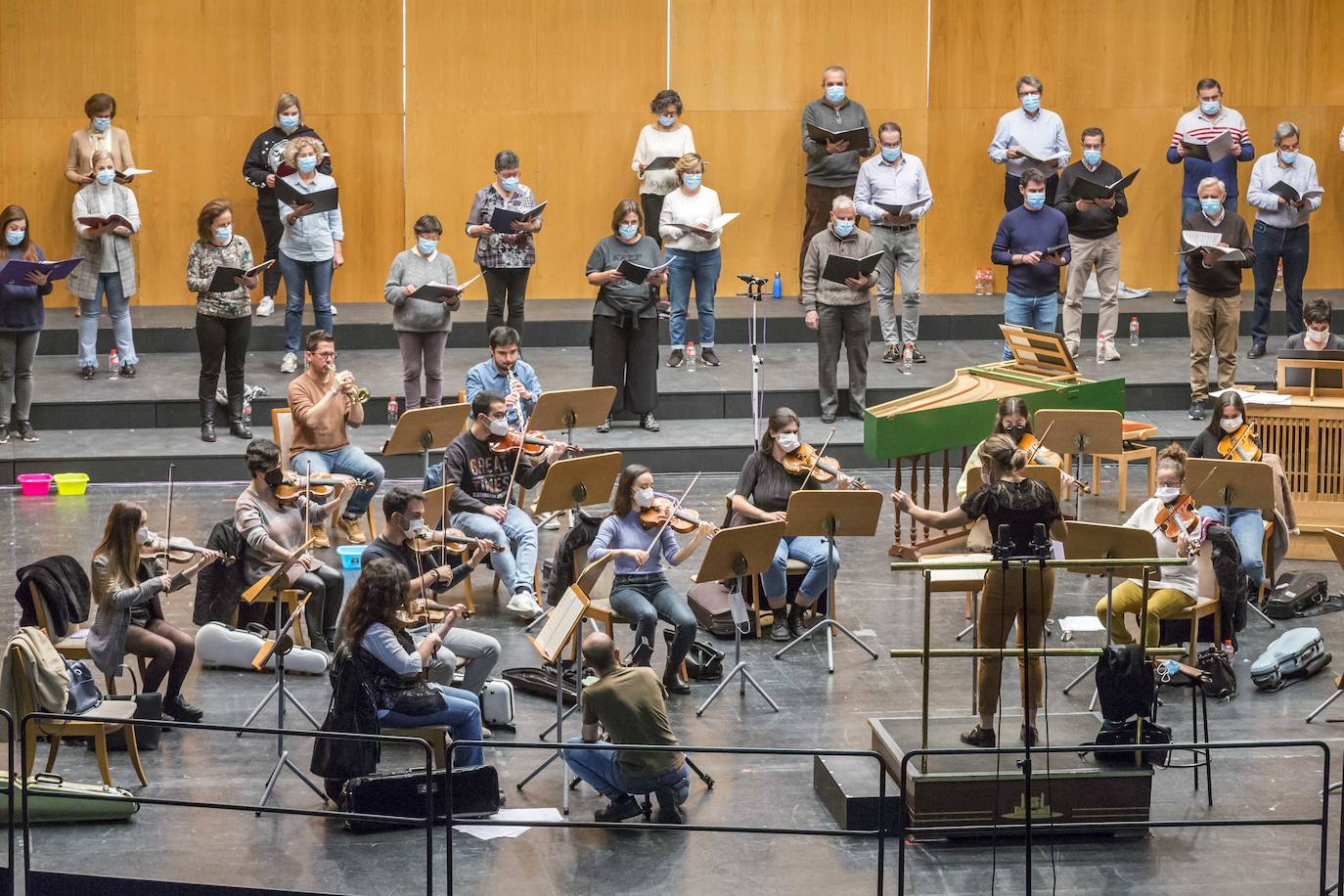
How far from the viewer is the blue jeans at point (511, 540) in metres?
10.2

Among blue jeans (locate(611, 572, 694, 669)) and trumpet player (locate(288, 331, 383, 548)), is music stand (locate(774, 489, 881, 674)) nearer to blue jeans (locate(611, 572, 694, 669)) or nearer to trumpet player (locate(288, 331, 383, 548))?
blue jeans (locate(611, 572, 694, 669))

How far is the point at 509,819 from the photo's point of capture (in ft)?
25.5

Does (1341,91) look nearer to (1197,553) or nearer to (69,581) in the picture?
(1197,553)

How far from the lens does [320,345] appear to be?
11.2 metres

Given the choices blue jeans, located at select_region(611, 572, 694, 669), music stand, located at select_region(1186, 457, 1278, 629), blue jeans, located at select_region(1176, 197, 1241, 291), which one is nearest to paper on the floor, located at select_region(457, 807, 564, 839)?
blue jeans, located at select_region(611, 572, 694, 669)

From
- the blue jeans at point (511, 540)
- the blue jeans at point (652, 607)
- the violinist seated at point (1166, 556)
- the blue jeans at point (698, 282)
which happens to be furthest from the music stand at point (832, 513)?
the blue jeans at point (698, 282)

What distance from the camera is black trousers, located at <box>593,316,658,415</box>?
13438mm

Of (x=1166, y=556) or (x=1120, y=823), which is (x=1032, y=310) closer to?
(x=1166, y=556)

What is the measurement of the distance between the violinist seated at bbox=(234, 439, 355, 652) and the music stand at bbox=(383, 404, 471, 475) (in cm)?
121

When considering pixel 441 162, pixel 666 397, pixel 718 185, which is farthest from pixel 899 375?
pixel 441 162

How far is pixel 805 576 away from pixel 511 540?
1.70 m

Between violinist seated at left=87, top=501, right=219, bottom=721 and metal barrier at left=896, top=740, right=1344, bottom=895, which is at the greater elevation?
violinist seated at left=87, top=501, right=219, bottom=721

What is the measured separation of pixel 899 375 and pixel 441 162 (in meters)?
4.84

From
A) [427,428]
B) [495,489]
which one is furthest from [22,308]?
[495,489]
